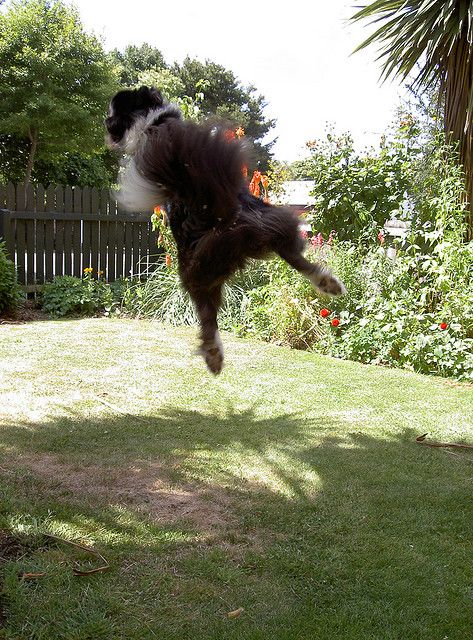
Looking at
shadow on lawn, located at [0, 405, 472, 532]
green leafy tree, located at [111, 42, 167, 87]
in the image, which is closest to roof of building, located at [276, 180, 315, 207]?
shadow on lawn, located at [0, 405, 472, 532]

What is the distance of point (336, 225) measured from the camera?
331 inches

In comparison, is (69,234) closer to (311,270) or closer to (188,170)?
(311,270)

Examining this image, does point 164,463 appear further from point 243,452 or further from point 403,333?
point 403,333

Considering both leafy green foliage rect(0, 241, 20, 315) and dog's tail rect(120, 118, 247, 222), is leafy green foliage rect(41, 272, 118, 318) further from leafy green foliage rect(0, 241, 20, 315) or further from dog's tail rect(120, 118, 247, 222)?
dog's tail rect(120, 118, 247, 222)

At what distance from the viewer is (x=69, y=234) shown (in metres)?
10.0

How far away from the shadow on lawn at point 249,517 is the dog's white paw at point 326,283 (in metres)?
1.26

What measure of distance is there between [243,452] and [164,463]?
0.55m

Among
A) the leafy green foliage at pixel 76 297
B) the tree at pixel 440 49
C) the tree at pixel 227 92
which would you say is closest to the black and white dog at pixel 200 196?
the tree at pixel 440 49

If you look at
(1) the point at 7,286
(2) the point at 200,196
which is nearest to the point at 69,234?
(1) the point at 7,286

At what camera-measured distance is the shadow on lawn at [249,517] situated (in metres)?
2.39

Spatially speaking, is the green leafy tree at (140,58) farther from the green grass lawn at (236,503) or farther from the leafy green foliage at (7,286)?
the green grass lawn at (236,503)

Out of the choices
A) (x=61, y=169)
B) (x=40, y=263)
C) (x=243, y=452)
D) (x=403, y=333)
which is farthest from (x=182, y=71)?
(x=243, y=452)

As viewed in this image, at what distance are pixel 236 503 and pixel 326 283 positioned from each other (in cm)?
147

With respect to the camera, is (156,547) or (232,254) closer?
(232,254)
